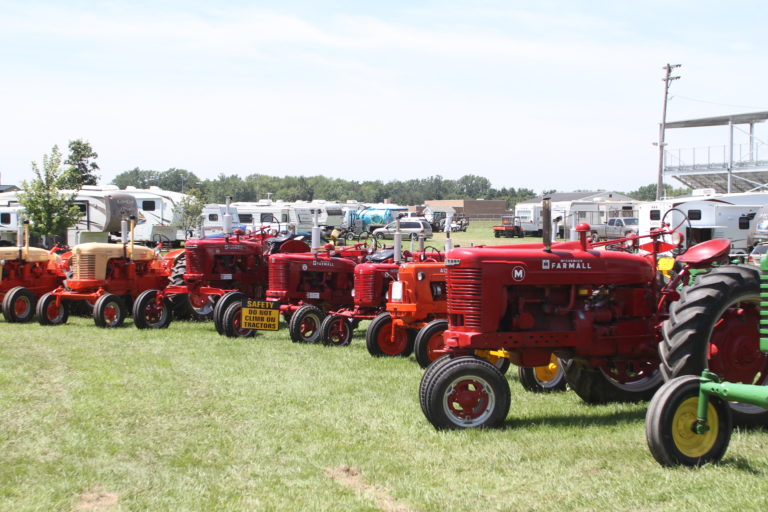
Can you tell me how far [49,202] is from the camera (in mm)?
28859

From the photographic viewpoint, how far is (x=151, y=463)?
5.77 meters

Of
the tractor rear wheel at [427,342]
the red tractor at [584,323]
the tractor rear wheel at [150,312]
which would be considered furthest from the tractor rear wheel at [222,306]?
the red tractor at [584,323]

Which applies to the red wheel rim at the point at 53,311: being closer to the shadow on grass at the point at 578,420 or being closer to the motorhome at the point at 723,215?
the shadow on grass at the point at 578,420

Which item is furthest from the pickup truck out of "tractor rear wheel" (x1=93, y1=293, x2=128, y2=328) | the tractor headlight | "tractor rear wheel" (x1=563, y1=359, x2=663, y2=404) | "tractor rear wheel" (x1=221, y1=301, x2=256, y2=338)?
"tractor rear wheel" (x1=563, y1=359, x2=663, y2=404)

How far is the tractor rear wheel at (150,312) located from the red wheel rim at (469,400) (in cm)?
844

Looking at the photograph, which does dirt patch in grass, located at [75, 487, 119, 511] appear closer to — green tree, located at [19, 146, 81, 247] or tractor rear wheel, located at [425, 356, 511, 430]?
tractor rear wheel, located at [425, 356, 511, 430]

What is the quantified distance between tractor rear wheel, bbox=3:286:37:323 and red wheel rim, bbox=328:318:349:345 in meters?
6.25

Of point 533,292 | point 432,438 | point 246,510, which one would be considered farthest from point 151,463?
point 533,292

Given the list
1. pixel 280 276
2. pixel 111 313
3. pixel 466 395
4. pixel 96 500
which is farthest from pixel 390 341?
pixel 96 500

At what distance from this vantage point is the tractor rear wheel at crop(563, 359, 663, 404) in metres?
7.51

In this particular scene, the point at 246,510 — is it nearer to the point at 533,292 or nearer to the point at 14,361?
the point at 533,292

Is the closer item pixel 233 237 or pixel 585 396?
pixel 585 396

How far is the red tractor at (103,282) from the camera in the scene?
1420cm

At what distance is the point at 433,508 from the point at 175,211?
34659 mm
